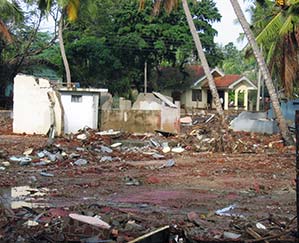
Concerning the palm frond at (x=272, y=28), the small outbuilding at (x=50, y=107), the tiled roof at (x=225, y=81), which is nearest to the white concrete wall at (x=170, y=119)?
the small outbuilding at (x=50, y=107)

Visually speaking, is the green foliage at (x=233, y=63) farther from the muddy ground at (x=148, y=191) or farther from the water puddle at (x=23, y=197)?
the water puddle at (x=23, y=197)

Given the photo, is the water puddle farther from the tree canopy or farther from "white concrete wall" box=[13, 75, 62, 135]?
the tree canopy

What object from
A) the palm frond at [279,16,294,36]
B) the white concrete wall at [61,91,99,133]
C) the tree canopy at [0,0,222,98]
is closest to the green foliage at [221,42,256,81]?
the tree canopy at [0,0,222,98]

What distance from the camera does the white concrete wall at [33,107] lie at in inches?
1032

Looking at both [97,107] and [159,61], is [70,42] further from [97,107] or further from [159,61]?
[97,107]

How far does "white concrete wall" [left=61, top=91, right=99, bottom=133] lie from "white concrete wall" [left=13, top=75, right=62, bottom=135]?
3.04 ft

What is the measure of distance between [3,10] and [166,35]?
18144 millimetres

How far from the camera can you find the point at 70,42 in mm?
47125

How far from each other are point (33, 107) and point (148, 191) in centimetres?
1617

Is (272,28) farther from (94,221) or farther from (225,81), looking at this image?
(225,81)

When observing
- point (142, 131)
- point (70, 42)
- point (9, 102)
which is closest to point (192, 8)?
point (70, 42)

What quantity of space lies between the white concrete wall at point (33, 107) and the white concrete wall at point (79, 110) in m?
0.93

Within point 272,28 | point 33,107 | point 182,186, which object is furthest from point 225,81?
point 182,186

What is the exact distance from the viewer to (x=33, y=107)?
2652 cm
